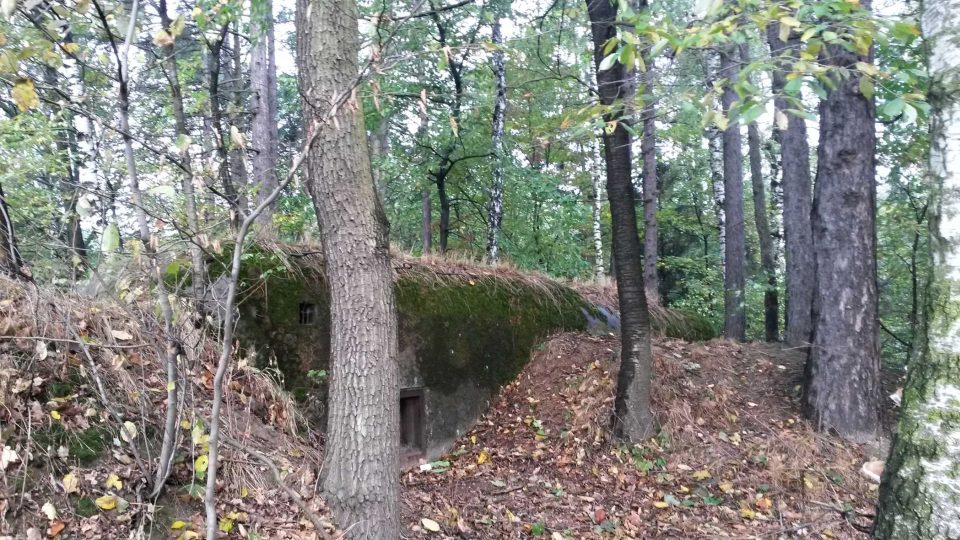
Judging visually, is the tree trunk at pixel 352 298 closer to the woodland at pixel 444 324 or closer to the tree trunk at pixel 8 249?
the woodland at pixel 444 324

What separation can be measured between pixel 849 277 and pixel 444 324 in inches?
165

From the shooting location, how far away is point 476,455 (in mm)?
5637

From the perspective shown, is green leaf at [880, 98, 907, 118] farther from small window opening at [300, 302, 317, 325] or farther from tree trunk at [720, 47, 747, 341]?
tree trunk at [720, 47, 747, 341]

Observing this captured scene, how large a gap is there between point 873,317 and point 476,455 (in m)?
4.19

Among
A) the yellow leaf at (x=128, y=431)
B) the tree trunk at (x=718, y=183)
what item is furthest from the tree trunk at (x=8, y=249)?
the tree trunk at (x=718, y=183)

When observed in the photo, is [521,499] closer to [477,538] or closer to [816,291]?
[477,538]

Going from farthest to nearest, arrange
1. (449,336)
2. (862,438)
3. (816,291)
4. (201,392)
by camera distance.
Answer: (449,336) → (816,291) → (862,438) → (201,392)

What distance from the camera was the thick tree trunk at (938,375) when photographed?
187 cm

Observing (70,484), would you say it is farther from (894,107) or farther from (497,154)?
A: (497,154)

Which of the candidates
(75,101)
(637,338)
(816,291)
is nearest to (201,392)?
(75,101)

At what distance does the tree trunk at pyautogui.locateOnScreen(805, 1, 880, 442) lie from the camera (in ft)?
18.1

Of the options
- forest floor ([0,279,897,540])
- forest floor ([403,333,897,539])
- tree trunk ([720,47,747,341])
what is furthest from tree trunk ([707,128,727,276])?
forest floor ([403,333,897,539])

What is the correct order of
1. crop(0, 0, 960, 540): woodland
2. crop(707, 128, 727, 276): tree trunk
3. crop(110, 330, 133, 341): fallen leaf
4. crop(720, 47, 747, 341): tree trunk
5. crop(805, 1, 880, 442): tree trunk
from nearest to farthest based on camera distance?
1. crop(0, 0, 960, 540): woodland
2. crop(110, 330, 133, 341): fallen leaf
3. crop(805, 1, 880, 442): tree trunk
4. crop(720, 47, 747, 341): tree trunk
5. crop(707, 128, 727, 276): tree trunk

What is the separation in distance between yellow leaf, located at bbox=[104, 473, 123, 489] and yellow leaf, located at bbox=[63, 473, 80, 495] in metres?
0.14
